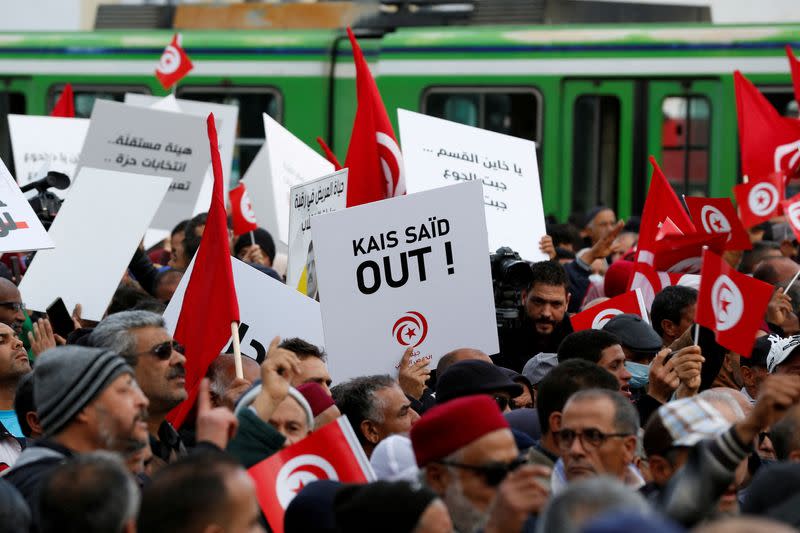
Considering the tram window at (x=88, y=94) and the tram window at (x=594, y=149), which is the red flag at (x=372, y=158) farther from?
the tram window at (x=88, y=94)

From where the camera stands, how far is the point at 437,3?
579 inches

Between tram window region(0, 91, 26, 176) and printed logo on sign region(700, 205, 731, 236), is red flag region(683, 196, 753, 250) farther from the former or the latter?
tram window region(0, 91, 26, 176)

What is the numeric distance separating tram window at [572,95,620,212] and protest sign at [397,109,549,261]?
4.44 meters

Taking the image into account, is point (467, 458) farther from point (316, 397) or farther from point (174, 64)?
point (174, 64)

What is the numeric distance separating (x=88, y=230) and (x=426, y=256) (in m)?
2.17

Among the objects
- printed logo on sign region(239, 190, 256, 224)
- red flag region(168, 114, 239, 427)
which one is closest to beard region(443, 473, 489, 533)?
red flag region(168, 114, 239, 427)

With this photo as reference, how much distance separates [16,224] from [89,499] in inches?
147

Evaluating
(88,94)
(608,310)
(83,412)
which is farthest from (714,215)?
(88,94)

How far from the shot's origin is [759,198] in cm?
804

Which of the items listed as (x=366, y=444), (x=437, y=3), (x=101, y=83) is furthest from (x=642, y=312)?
(x=101, y=83)

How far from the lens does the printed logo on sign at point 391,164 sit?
8242 millimetres

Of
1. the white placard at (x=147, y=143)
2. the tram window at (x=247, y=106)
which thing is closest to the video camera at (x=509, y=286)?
the white placard at (x=147, y=143)

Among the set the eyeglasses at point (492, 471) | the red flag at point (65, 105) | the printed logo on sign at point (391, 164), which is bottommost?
the eyeglasses at point (492, 471)

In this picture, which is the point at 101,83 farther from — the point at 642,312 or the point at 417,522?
the point at 417,522
